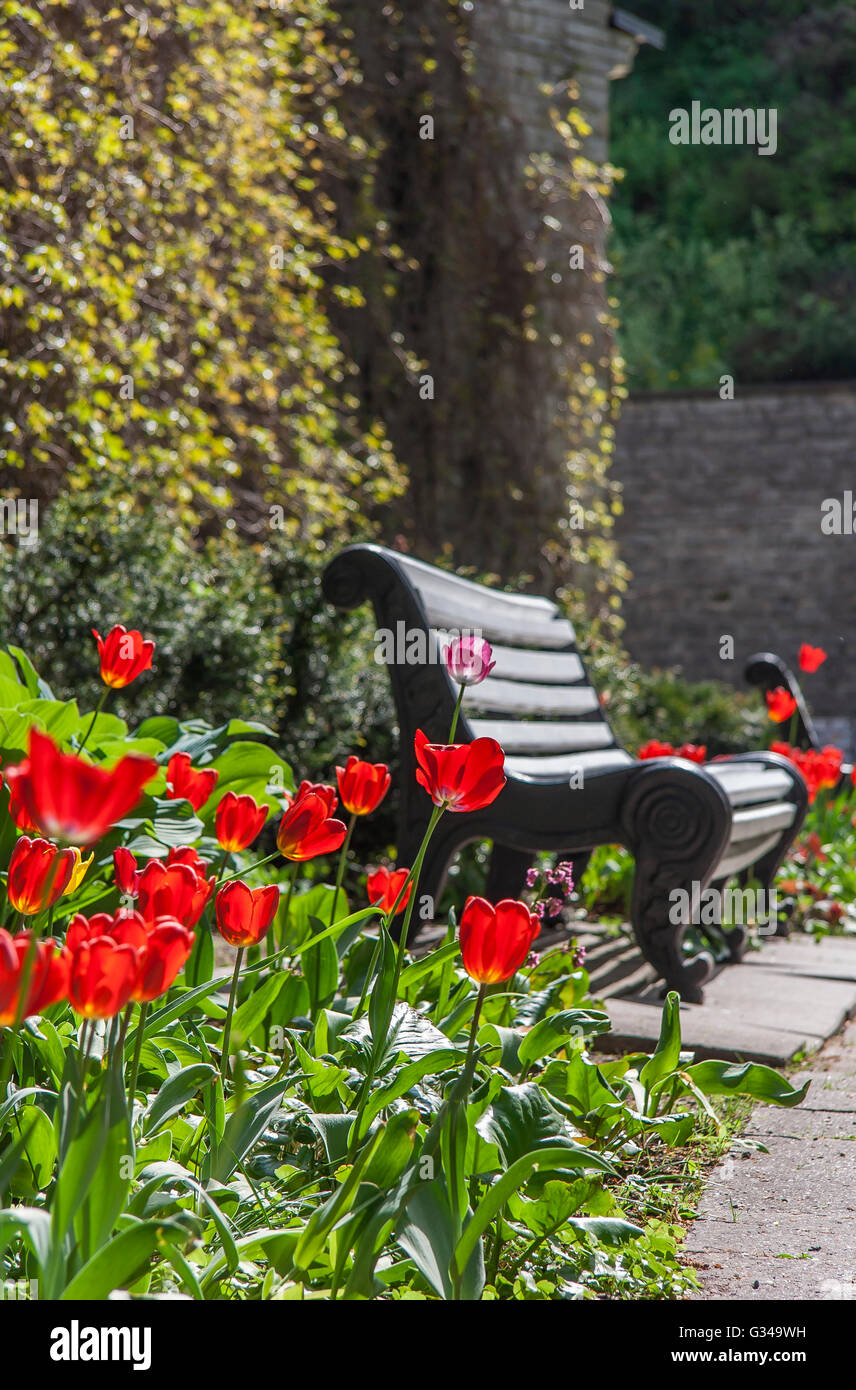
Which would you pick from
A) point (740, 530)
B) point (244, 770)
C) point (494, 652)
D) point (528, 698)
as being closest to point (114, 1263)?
point (244, 770)

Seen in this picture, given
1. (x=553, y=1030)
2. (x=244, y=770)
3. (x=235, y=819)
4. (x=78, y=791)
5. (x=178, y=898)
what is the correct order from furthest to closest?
1. (x=244, y=770)
2. (x=553, y=1030)
3. (x=235, y=819)
4. (x=178, y=898)
5. (x=78, y=791)

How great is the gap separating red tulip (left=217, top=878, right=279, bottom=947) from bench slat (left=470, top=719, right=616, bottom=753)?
137 centimetres

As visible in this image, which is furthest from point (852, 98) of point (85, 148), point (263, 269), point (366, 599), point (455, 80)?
point (366, 599)

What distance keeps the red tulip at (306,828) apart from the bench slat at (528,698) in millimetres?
1310

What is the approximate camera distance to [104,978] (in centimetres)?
105

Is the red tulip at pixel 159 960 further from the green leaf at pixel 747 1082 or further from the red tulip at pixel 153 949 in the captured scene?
the green leaf at pixel 747 1082

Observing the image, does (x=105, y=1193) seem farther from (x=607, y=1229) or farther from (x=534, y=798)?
(x=534, y=798)

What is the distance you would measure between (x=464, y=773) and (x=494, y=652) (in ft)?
5.68

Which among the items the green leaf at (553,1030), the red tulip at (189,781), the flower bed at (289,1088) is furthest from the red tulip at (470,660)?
the green leaf at (553,1030)

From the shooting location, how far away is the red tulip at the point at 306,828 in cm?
157

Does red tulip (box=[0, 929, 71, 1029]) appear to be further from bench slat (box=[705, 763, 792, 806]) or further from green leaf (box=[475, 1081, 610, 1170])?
bench slat (box=[705, 763, 792, 806])

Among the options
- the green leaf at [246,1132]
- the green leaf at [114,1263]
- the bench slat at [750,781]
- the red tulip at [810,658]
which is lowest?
the green leaf at [246,1132]
